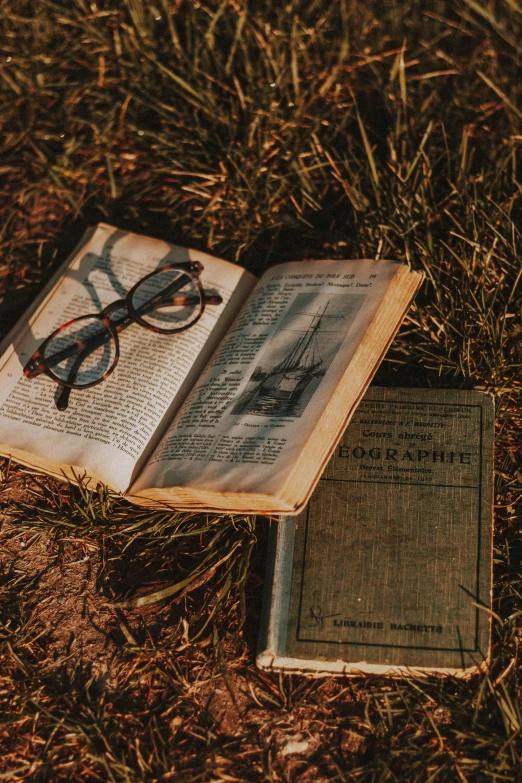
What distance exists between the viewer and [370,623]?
6.25ft

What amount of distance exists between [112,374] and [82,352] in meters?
0.14

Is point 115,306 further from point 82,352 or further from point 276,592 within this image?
point 276,592

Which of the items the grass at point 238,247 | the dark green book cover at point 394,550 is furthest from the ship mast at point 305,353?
the grass at point 238,247

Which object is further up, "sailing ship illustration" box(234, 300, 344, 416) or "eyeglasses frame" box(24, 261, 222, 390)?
"eyeglasses frame" box(24, 261, 222, 390)

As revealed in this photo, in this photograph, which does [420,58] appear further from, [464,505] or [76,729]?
[76,729]

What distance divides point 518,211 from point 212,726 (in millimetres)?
1894

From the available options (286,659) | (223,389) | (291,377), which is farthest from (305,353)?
(286,659)

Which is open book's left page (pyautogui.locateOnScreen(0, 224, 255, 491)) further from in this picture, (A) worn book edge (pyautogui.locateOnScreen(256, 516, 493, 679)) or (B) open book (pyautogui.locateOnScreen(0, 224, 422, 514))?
(A) worn book edge (pyautogui.locateOnScreen(256, 516, 493, 679))

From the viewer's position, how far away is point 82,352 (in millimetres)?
2365

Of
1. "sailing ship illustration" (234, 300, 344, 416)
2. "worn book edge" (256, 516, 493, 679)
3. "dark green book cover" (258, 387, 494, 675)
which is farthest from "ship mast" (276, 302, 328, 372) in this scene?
"worn book edge" (256, 516, 493, 679)

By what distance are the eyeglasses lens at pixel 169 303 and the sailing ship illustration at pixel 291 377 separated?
0.39 m

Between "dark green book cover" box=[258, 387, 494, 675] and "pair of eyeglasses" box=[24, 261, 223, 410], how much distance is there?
2.15 ft

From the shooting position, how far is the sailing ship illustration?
2.03 metres

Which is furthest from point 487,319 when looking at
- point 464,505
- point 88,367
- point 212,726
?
point 212,726
